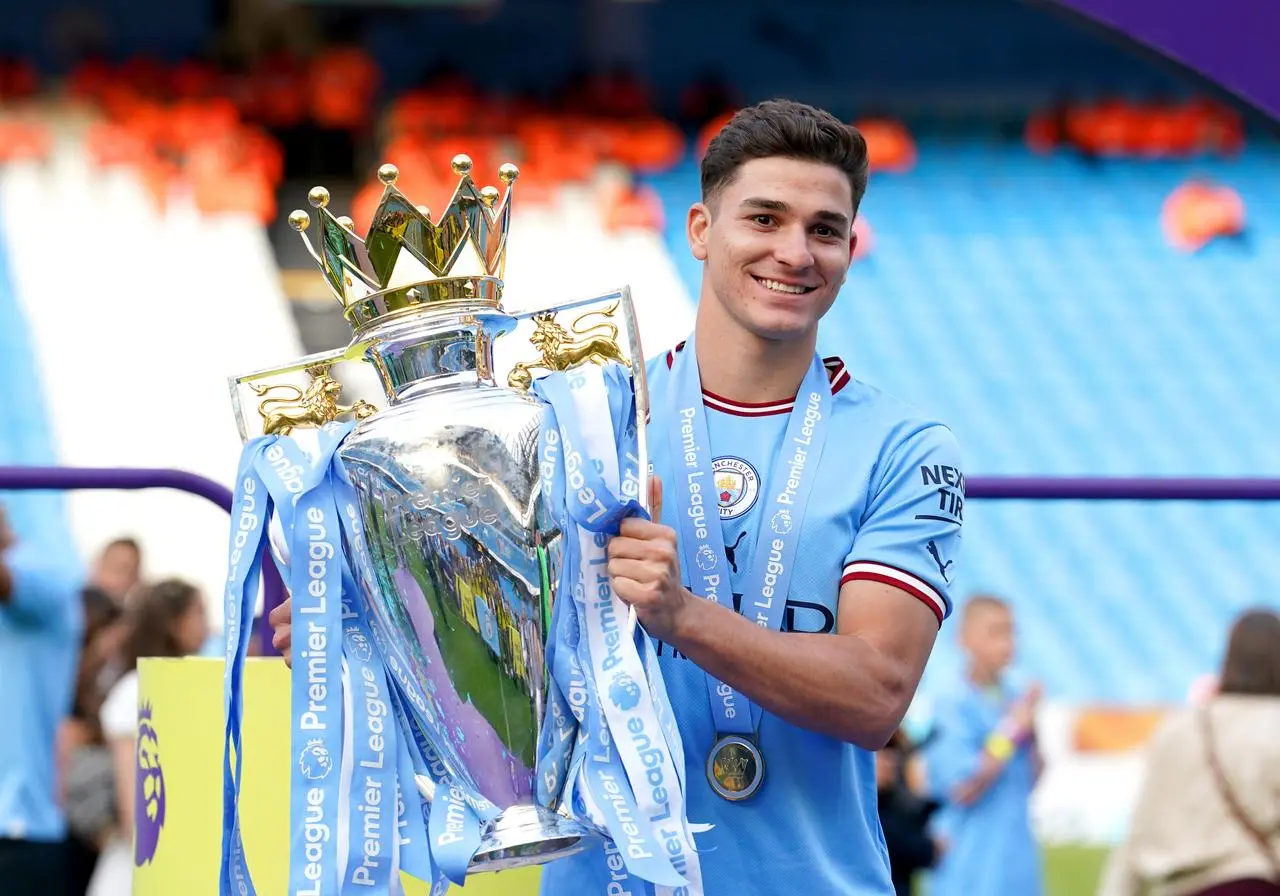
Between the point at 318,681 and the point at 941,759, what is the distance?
4147 mm

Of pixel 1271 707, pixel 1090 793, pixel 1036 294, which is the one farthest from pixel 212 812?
pixel 1036 294

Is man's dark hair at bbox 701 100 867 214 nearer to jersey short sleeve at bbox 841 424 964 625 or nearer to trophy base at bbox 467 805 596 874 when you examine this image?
jersey short sleeve at bbox 841 424 964 625

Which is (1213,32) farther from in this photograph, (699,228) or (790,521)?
(790,521)

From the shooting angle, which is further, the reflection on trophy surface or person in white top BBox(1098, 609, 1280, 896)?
person in white top BBox(1098, 609, 1280, 896)

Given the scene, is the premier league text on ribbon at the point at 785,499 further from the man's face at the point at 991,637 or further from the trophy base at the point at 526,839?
the man's face at the point at 991,637

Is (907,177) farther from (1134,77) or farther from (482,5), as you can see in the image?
(482,5)

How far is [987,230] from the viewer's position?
1280cm

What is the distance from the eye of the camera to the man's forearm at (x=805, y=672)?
1739 mm

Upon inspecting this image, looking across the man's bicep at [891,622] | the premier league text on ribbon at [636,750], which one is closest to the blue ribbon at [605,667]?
the premier league text on ribbon at [636,750]

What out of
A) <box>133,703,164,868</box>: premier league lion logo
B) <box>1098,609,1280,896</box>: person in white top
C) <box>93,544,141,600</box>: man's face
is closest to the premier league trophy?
<box>133,703,164,868</box>: premier league lion logo

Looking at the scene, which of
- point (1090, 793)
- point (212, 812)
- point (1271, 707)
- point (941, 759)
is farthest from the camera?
point (1090, 793)

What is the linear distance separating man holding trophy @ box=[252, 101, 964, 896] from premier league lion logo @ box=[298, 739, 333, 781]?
75 millimetres

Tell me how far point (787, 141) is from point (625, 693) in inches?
23.7

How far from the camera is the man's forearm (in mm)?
1739
